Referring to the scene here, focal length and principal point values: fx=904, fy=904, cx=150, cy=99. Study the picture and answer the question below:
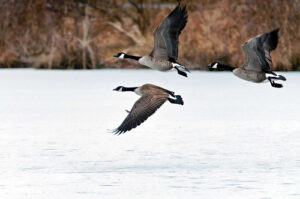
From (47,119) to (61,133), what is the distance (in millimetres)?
1761

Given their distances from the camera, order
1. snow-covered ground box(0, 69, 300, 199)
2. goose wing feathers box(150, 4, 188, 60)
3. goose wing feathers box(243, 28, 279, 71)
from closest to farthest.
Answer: snow-covered ground box(0, 69, 300, 199), goose wing feathers box(243, 28, 279, 71), goose wing feathers box(150, 4, 188, 60)

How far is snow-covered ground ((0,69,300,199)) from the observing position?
8.63 metres

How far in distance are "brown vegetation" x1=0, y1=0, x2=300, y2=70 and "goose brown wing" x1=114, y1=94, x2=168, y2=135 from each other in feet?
42.5

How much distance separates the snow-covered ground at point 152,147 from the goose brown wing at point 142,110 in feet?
1.48

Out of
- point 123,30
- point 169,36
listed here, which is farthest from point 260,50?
point 123,30

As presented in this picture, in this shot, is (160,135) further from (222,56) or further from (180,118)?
(222,56)

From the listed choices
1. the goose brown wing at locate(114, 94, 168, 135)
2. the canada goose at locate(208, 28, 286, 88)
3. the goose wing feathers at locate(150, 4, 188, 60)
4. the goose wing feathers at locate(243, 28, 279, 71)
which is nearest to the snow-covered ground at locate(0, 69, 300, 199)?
the goose brown wing at locate(114, 94, 168, 135)

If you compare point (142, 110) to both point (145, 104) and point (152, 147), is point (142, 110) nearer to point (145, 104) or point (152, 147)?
point (145, 104)

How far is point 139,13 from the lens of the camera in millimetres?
29391

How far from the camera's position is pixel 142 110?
1001 cm

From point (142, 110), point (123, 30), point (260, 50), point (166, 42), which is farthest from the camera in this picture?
point (123, 30)

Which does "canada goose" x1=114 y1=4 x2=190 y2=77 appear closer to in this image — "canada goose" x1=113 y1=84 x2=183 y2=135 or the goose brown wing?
"canada goose" x1=113 y1=84 x2=183 y2=135

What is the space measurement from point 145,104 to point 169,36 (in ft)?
4.35

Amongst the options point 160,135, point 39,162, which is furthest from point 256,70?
point 39,162
